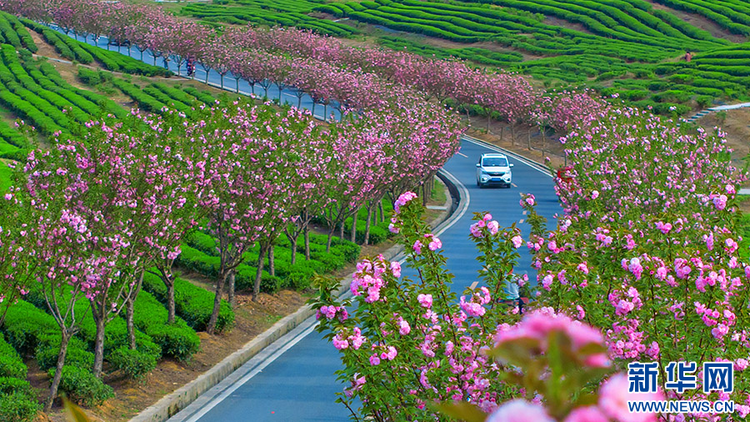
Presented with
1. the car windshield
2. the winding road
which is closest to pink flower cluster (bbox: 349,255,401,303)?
the winding road

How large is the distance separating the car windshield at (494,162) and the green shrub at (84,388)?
109ft

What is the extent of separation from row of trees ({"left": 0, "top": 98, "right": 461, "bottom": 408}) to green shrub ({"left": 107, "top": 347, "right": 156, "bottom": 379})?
294 mm

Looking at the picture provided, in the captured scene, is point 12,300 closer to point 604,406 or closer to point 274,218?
point 274,218

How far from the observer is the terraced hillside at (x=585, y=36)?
67.5m

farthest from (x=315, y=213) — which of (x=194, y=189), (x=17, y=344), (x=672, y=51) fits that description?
(x=672, y=51)

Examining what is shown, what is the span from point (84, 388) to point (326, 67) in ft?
148

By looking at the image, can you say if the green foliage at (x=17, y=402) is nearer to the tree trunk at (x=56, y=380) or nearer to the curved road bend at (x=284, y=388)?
the tree trunk at (x=56, y=380)

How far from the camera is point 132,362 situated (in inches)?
536

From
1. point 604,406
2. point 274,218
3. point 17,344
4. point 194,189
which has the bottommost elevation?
point 17,344

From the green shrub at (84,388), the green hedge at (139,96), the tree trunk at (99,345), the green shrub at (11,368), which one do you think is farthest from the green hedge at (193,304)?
the green hedge at (139,96)

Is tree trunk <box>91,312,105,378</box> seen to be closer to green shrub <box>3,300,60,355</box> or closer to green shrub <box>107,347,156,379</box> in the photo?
green shrub <box>107,347,156,379</box>

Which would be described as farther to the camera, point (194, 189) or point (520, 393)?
point (194, 189)

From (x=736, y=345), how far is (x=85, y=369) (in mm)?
9925

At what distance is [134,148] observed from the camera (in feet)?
44.9
